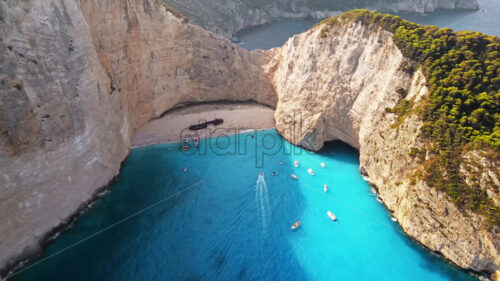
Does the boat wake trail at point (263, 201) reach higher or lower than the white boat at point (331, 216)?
higher

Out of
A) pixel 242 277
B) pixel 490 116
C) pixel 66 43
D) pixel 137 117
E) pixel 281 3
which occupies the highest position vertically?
pixel 281 3

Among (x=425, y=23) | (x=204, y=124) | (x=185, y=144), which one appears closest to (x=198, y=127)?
(x=204, y=124)

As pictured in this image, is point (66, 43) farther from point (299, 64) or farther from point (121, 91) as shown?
point (299, 64)

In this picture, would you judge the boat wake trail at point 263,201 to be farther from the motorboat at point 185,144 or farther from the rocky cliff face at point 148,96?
the motorboat at point 185,144

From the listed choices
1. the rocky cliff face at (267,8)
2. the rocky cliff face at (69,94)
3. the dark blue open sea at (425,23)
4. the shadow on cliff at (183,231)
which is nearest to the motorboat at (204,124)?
the rocky cliff face at (69,94)

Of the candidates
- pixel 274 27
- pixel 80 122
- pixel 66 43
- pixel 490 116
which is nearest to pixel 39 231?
pixel 80 122

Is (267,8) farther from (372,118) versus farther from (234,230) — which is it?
(234,230)

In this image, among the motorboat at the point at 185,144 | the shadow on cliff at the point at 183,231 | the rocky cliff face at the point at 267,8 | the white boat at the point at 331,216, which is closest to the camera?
the shadow on cliff at the point at 183,231
